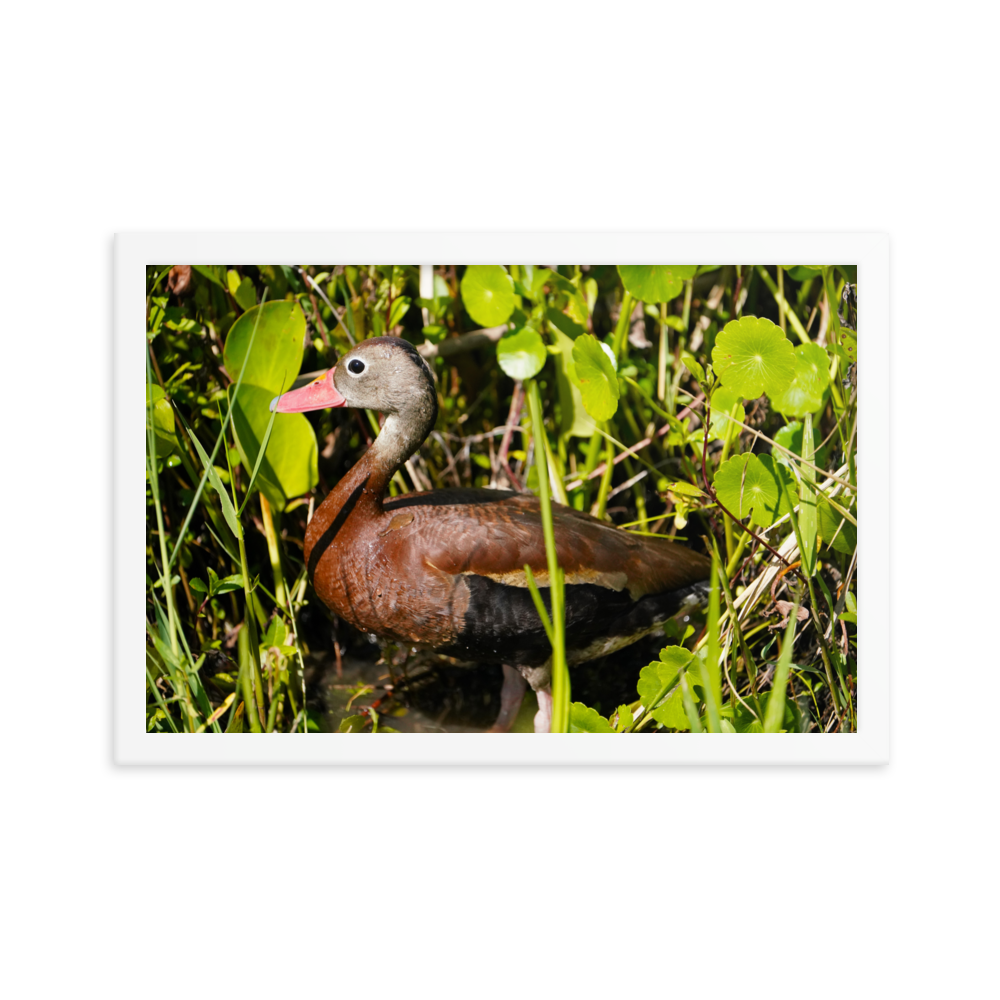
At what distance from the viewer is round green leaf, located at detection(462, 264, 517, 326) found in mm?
1805

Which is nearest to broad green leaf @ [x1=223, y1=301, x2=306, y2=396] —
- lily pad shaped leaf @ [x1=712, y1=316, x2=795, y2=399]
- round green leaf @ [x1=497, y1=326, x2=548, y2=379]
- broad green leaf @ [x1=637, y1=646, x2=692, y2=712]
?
round green leaf @ [x1=497, y1=326, x2=548, y2=379]

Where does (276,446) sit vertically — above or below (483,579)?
above

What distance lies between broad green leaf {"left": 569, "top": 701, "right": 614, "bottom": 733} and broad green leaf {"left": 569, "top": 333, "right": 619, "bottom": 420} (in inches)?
25.6

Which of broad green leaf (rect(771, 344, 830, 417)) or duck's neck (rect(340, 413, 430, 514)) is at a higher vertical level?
broad green leaf (rect(771, 344, 830, 417))

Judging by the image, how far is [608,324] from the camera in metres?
2.26

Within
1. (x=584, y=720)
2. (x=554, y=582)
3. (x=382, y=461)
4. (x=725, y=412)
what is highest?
→ (x=725, y=412)

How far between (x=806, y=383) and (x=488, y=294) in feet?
2.49

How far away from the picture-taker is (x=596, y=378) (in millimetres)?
1758

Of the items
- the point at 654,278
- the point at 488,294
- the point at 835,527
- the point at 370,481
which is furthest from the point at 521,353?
the point at 835,527

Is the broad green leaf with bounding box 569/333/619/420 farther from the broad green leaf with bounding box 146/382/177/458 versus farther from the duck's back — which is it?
the broad green leaf with bounding box 146/382/177/458

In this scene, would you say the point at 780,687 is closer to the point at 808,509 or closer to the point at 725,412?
the point at 808,509
